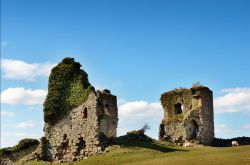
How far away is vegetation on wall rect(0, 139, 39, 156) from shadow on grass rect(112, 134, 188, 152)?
8599 mm

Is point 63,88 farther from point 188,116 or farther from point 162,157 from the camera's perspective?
point 188,116

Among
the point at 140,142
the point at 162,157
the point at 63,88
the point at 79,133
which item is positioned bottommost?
the point at 162,157

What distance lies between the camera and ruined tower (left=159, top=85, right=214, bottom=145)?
5012 cm

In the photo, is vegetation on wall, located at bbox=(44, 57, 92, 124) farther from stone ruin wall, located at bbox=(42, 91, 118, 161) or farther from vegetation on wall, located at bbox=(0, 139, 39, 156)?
vegetation on wall, located at bbox=(0, 139, 39, 156)

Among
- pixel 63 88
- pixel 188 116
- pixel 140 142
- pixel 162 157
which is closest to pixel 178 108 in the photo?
pixel 188 116

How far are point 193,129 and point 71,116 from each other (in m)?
15.0

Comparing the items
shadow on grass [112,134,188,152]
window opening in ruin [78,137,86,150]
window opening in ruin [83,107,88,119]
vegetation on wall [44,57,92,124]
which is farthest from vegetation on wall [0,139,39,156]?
window opening in ruin [83,107,88,119]

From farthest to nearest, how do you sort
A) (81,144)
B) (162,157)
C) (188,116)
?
(188,116), (81,144), (162,157)

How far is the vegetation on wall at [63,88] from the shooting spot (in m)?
41.5

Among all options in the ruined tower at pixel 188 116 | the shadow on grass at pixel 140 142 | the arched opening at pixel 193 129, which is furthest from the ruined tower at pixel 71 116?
the arched opening at pixel 193 129

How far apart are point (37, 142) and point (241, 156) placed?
22.9 metres

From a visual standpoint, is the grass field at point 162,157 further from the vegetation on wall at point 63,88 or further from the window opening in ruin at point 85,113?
the vegetation on wall at point 63,88

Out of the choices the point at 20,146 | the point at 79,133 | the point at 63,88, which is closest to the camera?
the point at 79,133

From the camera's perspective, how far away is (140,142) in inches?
1661
